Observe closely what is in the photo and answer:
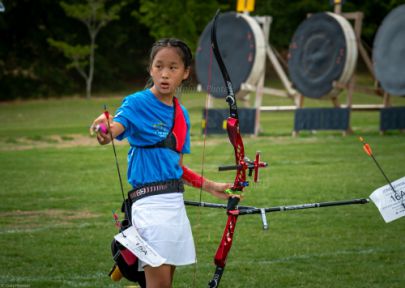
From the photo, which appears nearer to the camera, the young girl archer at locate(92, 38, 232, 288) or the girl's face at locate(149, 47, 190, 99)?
the young girl archer at locate(92, 38, 232, 288)

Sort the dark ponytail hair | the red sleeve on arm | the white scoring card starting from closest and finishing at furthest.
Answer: the dark ponytail hair
the red sleeve on arm
the white scoring card

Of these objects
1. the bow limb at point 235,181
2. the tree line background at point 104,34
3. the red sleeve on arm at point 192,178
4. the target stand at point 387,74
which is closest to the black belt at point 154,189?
the red sleeve on arm at point 192,178

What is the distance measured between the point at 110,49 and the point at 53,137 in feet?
103

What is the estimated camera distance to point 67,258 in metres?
7.63

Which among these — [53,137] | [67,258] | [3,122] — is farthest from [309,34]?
[67,258]

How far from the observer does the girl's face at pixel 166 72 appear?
4.65m

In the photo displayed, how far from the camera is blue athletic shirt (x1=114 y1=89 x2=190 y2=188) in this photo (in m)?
4.59

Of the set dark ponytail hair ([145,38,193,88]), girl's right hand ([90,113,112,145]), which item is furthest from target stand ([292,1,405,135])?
girl's right hand ([90,113,112,145])

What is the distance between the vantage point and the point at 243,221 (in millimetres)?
9773

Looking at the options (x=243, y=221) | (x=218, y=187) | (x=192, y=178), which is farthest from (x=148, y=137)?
(x=243, y=221)

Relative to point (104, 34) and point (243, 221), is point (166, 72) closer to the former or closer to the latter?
point (243, 221)

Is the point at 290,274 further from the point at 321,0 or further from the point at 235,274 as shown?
the point at 321,0

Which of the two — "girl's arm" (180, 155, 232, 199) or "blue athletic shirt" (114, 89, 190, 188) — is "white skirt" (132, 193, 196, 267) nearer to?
"blue athletic shirt" (114, 89, 190, 188)

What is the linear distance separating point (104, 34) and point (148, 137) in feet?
157
